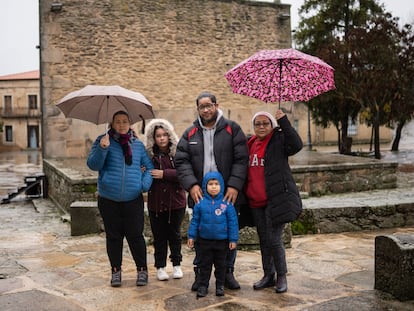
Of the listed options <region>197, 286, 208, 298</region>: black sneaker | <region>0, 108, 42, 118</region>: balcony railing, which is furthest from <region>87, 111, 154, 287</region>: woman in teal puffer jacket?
<region>0, 108, 42, 118</region>: balcony railing

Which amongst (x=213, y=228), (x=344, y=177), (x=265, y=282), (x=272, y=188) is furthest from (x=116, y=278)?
(x=344, y=177)

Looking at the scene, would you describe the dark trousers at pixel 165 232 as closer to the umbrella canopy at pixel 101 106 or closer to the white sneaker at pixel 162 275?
the white sneaker at pixel 162 275

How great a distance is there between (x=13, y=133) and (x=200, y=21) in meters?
41.5

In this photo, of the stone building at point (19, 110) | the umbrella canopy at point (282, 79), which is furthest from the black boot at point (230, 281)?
the stone building at point (19, 110)

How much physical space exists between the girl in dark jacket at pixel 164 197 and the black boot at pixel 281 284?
3.27 ft

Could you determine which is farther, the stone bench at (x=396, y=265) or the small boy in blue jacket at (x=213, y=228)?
the small boy in blue jacket at (x=213, y=228)

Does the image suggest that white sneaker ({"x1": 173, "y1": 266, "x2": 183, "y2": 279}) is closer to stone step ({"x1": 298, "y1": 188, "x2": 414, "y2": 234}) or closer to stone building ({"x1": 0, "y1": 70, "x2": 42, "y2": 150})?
stone step ({"x1": 298, "y1": 188, "x2": 414, "y2": 234})

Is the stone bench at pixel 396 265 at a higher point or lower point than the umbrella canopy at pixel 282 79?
lower

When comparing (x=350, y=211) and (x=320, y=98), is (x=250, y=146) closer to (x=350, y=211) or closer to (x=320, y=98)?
(x=350, y=211)

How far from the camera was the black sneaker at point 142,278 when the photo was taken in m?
4.74

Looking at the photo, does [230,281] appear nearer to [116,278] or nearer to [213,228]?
[213,228]

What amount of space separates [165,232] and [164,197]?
36 centimetres

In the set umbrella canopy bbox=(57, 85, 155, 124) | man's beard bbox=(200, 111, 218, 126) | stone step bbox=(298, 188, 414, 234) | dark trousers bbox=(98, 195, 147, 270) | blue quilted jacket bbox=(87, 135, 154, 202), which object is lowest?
stone step bbox=(298, 188, 414, 234)

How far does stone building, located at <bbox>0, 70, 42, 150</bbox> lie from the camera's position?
172ft
